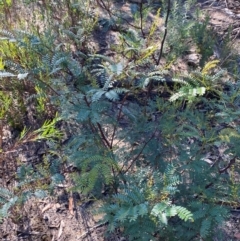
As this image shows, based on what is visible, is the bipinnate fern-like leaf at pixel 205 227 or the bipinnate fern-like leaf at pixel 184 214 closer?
the bipinnate fern-like leaf at pixel 184 214

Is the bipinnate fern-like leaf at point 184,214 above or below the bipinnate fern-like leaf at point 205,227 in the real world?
above

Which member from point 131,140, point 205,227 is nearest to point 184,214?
point 205,227

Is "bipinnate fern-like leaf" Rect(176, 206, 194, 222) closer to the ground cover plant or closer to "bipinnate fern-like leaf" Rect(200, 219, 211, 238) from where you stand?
the ground cover plant

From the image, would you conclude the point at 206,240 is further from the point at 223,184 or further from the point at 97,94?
the point at 97,94

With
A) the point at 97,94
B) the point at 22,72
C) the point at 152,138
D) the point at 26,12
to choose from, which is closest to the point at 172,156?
the point at 152,138

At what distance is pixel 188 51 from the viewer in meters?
3.55

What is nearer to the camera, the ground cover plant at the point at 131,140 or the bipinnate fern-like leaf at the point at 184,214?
the bipinnate fern-like leaf at the point at 184,214

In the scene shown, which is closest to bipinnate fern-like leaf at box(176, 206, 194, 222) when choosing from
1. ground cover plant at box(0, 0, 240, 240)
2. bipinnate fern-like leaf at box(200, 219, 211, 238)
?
ground cover plant at box(0, 0, 240, 240)

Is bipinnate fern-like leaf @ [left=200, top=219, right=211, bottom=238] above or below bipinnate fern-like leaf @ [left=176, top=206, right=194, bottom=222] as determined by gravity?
below

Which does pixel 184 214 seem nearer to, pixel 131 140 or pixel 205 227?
pixel 205 227

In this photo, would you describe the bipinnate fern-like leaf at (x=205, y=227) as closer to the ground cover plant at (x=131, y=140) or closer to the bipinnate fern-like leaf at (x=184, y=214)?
the ground cover plant at (x=131, y=140)

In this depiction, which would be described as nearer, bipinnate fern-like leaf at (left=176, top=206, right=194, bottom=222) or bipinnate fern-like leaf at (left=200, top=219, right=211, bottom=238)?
bipinnate fern-like leaf at (left=176, top=206, right=194, bottom=222)

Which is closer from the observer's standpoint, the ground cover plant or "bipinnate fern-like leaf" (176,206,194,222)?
"bipinnate fern-like leaf" (176,206,194,222)

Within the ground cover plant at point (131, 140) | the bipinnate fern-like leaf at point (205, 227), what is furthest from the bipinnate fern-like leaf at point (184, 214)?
the bipinnate fern-like leaf at point (205, 227)
